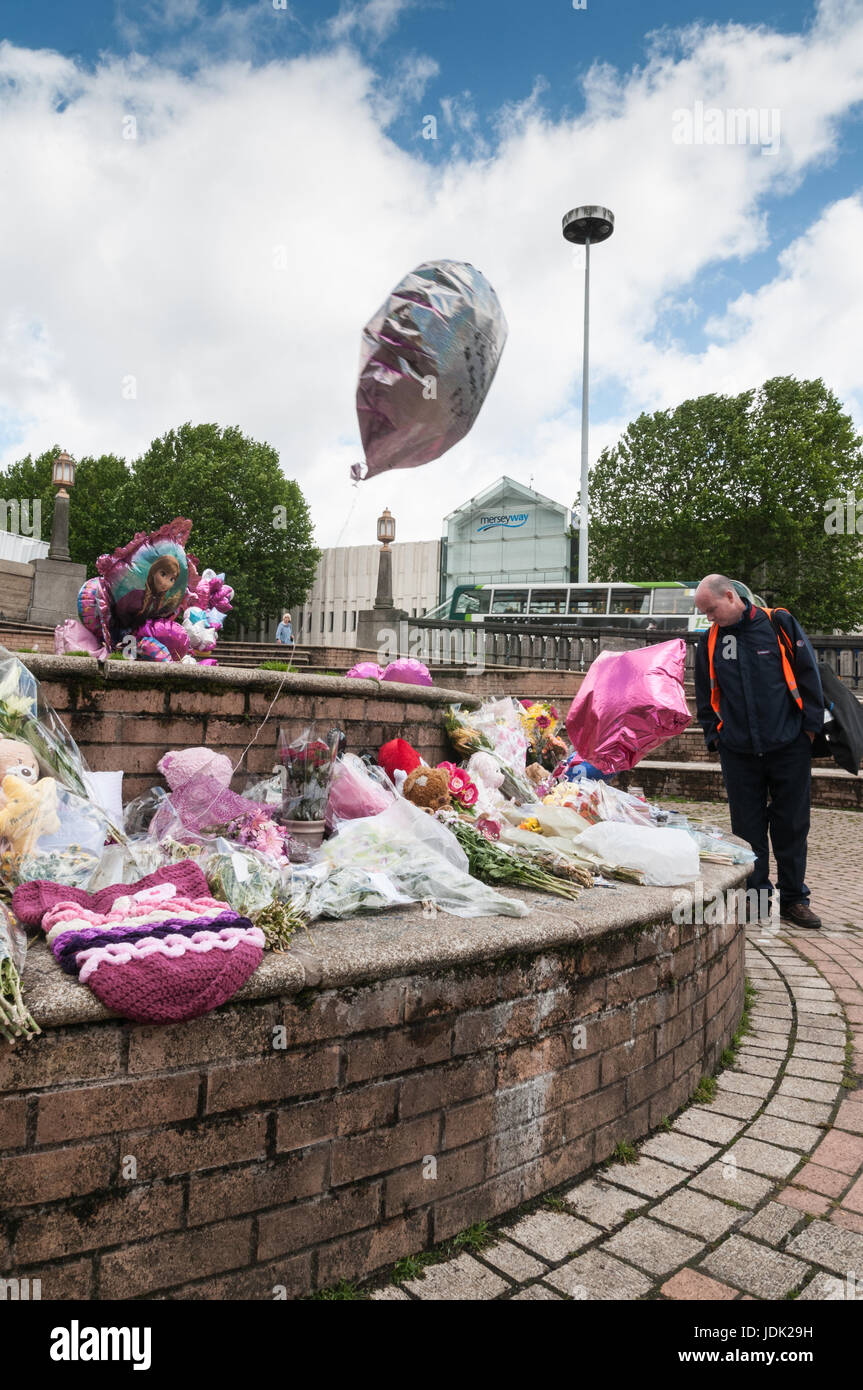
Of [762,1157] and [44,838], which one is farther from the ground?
[44,838]

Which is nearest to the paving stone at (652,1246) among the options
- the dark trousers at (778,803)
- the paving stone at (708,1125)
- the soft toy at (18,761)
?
the paving stone at (708,1125)

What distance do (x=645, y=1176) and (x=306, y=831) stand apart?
1635mm

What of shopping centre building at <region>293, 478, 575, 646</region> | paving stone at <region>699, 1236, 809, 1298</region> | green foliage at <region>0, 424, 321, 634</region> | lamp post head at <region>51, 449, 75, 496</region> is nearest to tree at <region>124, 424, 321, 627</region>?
green foliage at <region>0, 424, 321, 634</region>

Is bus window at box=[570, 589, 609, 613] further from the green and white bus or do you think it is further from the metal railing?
the metal railing

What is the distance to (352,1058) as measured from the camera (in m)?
1.84

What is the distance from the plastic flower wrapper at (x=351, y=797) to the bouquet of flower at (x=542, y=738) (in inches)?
86.5

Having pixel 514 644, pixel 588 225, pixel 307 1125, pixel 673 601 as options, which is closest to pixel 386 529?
pixel 307 1125

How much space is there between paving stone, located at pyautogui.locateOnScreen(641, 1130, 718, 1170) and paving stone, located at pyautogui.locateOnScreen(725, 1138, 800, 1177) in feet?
0.23

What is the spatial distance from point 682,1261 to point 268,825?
71.4 inches

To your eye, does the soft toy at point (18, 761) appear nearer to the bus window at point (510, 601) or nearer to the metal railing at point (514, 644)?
the metal railing at point (514, 644)

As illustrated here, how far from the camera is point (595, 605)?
74.5 feet

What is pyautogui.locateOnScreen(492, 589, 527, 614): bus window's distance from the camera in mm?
23688

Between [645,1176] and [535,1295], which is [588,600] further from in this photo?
[535,1295]

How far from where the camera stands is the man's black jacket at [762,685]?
4652mm
